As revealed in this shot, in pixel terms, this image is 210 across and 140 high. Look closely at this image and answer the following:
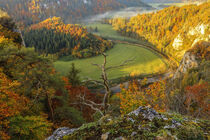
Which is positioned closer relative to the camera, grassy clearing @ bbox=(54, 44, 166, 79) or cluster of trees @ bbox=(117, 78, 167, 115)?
cluster of trees @ bbox=(117, 78, 167, 115)

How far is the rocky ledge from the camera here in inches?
138

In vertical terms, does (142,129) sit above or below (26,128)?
above

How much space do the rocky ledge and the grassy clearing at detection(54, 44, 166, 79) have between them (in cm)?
5218

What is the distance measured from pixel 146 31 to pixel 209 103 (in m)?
134

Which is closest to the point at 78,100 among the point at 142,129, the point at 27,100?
the point at 27,100

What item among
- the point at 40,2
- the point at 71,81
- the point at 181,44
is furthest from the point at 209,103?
the point at 40,2

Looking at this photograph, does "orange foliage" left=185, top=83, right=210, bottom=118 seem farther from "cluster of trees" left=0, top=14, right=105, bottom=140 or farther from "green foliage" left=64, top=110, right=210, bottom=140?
"cluster of trees" left=0, top=14, right=105, bottom=140

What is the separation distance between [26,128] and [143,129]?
870cm

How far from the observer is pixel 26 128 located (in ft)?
28.5

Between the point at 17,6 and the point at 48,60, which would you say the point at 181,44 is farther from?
the point at 17,6

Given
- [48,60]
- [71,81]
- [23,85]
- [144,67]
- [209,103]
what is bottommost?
[144,67]

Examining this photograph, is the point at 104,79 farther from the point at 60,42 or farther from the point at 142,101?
the point at 60,42

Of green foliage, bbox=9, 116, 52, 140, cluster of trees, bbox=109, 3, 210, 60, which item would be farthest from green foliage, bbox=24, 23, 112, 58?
green foliage, bbox=9, 116, 52, 140

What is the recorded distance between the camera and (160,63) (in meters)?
73.6
